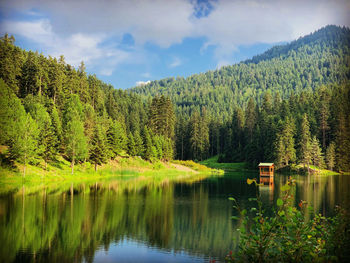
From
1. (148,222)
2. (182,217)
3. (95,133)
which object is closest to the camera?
(148,222)

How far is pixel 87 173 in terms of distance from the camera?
5938 centimetres

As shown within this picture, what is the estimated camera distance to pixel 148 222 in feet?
79.6

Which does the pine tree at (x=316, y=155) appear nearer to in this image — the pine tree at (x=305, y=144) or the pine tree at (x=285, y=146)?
the pine tree at (x=305, y=144)

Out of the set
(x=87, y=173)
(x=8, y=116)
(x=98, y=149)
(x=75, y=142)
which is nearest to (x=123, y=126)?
(x=98, y=149)

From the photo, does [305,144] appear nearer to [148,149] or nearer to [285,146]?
[285,146]

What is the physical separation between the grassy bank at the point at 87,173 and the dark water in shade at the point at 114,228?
803cm

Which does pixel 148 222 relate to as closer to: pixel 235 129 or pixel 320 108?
pixel 320 108

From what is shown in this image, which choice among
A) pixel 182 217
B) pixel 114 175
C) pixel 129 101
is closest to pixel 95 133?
pixel 114 175

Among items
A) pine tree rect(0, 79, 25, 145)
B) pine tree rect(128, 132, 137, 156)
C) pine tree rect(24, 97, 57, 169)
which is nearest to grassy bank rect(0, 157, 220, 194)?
pine tree rect(128, 132, 137, 156)

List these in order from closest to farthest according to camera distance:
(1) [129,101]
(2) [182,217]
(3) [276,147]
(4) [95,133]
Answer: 1. (2) [182,217]
2. (4) [95,133]
3. (3) [276,147]
4. (1) [129,101]

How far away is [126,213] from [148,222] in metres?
3.89

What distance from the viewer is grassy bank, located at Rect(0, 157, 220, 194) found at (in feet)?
139

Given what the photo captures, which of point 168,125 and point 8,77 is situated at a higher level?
point 8,77

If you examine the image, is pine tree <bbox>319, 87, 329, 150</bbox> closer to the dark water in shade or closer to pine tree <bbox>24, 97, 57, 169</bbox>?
the dark water in shade
